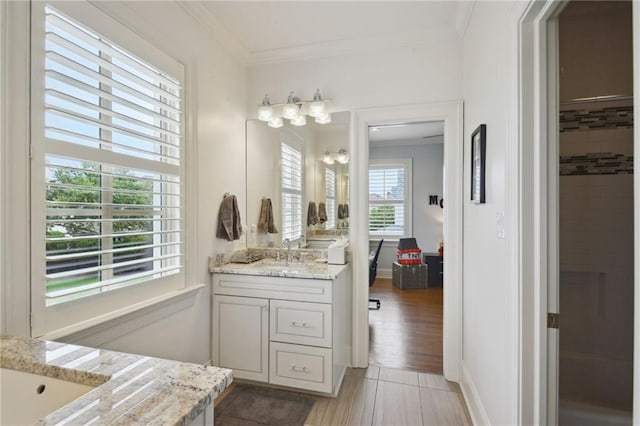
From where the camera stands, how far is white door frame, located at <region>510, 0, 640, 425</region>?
4.07ft

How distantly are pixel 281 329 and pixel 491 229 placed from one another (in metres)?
1.53

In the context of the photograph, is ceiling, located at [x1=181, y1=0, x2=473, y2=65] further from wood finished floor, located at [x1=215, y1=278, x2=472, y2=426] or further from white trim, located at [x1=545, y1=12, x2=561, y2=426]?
wood finished floor, located at [x1=215, y1=278, x2=472, y2=426]

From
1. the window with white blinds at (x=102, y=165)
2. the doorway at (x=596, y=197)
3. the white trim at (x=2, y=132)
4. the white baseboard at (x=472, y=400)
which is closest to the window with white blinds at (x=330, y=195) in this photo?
the window with white blinds at (x=102, y=165)

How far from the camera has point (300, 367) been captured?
222 cm

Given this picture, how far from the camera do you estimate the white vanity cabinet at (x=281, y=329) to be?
2188 mm

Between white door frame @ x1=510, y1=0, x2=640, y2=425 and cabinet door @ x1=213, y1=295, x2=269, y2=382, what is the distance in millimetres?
1617

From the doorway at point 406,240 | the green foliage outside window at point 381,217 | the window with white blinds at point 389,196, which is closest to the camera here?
the doorway at point 406,240

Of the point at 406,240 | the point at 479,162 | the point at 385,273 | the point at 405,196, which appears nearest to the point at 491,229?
the point at 479,162

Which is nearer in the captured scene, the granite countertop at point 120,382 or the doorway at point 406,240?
the granite countertop at point 120,382

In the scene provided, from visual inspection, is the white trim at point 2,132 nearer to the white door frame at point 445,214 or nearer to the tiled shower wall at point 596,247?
the white door frame at point 445,214

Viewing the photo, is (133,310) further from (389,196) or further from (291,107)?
(389,196)

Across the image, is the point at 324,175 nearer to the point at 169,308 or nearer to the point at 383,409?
the point at 169,308

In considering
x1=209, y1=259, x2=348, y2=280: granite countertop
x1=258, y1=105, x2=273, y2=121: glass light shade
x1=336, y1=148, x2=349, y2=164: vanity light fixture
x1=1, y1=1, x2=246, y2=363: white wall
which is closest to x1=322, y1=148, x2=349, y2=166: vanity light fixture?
x1=336, y1=148, x2=349, y2=164: vanity light fixture

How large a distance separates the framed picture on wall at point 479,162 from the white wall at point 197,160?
184 centimetres
